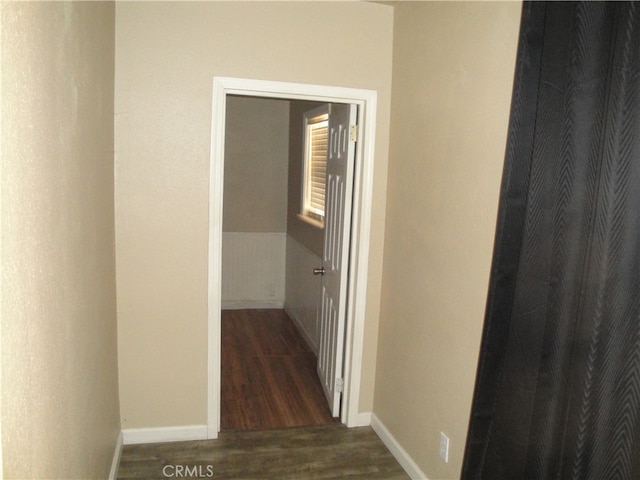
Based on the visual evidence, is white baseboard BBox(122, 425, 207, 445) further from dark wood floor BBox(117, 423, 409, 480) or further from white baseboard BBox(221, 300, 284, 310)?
white baseboard BBox(221, 300, 284, 310)

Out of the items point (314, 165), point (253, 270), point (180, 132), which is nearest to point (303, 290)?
point (253, 270)

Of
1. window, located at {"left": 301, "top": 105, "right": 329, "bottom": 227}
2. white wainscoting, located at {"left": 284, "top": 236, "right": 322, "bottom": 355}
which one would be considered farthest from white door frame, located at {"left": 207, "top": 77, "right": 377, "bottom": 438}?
window, located at {"left": 301, "top": 105, "right": 329, "bottom": 227}

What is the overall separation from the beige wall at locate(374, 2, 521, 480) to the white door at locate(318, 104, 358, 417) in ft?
0.88

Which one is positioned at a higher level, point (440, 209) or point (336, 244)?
point (440, 209)

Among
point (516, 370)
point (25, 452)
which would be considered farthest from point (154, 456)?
point (516, 370)

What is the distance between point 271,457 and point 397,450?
713 millimetres

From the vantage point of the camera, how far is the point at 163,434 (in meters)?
3.02

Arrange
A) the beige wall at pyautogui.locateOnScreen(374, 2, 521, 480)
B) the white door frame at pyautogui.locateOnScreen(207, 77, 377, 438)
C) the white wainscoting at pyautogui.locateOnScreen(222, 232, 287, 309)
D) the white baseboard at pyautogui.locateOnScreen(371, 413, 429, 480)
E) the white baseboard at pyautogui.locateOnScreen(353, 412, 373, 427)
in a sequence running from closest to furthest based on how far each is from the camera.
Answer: the beige wall at pyautogui.locateOnScreen(374, 2, 521, 480)
the white baseboard at pyautogui.locateOnScreen(371, 413, 429, 480)
the white door frame at pyautogui.locateOnScreen(207, 77, 377, 438)
the white baseboard at pyautogui.locateOnScreen(353, 412, 373, 427)
the white wainscoting at pyautogui.locateOnScreen(222, 232, 287, 309)

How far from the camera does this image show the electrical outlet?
2.43m

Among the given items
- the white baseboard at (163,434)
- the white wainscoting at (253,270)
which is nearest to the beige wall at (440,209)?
the white baseboard at (163,434)

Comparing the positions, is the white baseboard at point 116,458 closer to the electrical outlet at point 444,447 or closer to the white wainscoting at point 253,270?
the electrical outlet at point 444,447

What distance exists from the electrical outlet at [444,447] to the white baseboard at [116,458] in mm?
1608

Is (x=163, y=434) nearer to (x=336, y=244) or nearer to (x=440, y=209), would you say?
(x=336, y=244)

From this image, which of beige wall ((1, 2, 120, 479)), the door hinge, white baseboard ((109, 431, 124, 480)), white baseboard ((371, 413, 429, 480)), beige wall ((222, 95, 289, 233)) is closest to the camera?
beige wall ((1, 2, 120, 479))
